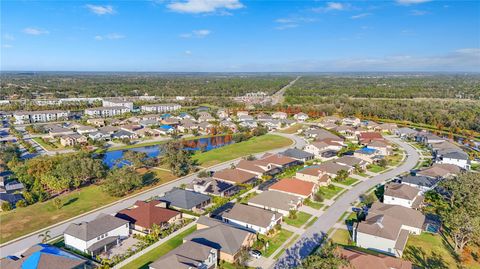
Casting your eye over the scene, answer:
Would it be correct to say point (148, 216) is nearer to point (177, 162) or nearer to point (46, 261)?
point (46, 261)

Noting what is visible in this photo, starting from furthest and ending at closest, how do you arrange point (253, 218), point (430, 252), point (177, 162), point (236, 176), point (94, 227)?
point (177, 162)
point (236, 176)
point (253, 218)
point (94, 227)
point (430, 252)

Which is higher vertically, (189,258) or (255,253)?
(189,258)

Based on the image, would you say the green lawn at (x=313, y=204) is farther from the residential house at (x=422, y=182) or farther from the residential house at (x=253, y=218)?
the residential house at (x=422, y=182)

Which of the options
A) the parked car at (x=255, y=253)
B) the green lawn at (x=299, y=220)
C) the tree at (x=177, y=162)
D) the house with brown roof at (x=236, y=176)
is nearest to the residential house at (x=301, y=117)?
the tree at (x=177, y=162)

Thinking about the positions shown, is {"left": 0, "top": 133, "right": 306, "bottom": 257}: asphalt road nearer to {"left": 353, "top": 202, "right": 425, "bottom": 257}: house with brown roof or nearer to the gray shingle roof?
the gray shingle roof

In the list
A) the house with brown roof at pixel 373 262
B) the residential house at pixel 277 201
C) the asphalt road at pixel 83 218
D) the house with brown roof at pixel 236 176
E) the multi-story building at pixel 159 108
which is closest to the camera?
the house with brown roof at pixel 373 262

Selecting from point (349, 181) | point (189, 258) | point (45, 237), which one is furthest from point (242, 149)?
point (189, 258)
